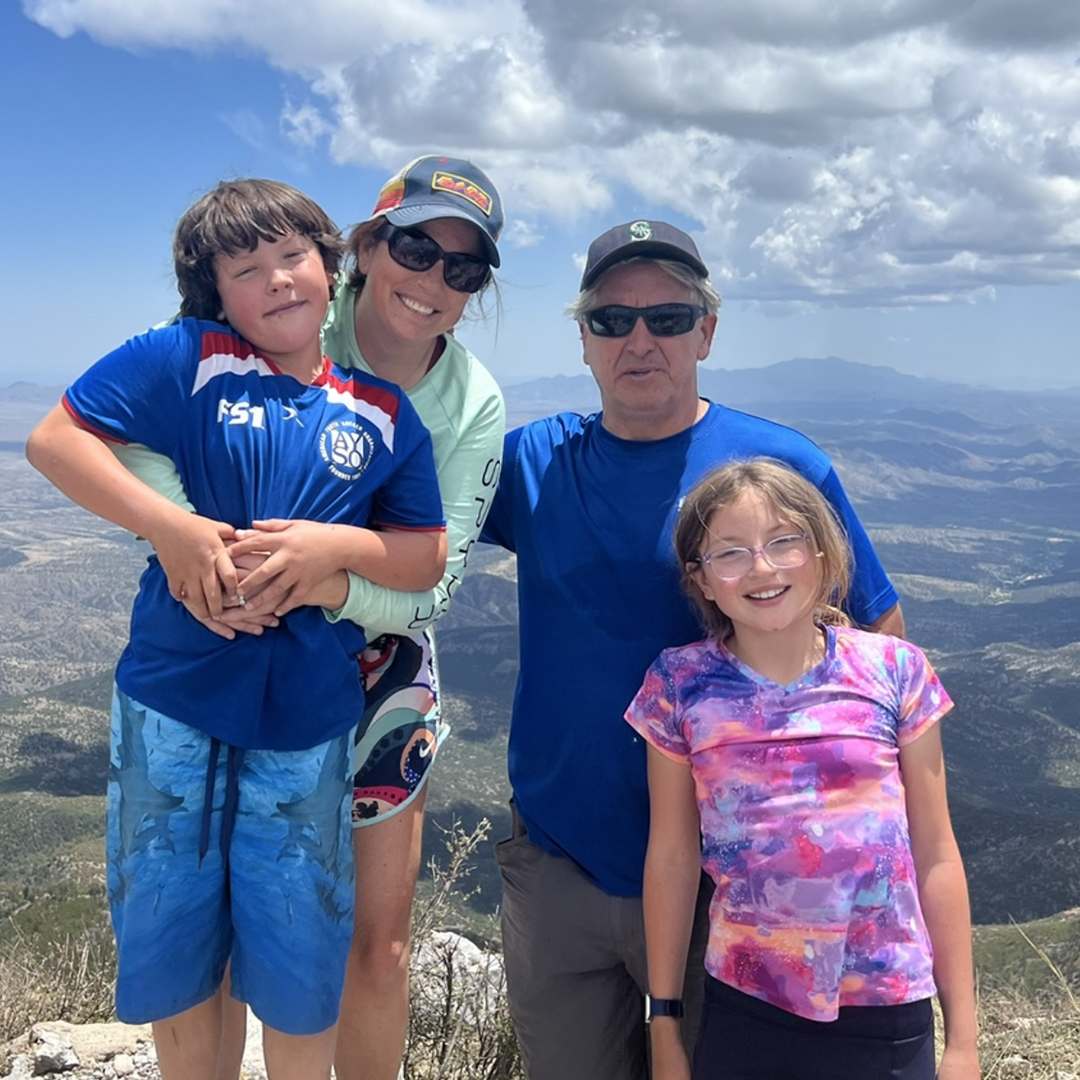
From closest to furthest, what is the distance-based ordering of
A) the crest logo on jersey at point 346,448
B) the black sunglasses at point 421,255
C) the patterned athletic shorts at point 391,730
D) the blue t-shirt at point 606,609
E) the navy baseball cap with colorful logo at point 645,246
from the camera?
the crest logo on jersey at point 346,448
the patterned athletic shorts at point 391,730
the black sunglasses at point 421,255
the blue t-shirt at point 606,609
the navy baseball cap with colorful logo at point 645,246

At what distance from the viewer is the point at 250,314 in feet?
9.89

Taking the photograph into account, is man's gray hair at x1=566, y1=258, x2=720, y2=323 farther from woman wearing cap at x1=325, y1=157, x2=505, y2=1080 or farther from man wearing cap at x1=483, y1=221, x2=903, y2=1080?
woman wearing cap at x1=325, y1=157, x2=505, y2=1080

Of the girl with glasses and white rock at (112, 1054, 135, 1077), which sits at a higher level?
the girl with glasses

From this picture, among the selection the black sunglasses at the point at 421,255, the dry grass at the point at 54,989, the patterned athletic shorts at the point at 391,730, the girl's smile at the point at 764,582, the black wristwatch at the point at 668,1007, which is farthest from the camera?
the dry grass at the point at 54,989

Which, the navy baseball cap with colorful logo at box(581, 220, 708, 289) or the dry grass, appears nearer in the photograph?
the navy baseball cap with colorful logo at box(581, 220, 708, 289)

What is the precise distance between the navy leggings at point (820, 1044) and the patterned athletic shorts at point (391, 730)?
133cm

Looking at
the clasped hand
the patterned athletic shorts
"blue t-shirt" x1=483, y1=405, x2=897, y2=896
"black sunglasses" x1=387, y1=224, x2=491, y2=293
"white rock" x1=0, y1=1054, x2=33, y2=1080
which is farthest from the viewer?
"white rock" x1=0, y1=1054, x2=33, y2=1080

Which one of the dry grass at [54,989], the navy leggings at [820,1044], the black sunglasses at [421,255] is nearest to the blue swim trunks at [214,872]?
the navy leggings at [820,1044]

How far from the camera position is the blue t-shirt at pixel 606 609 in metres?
3.74

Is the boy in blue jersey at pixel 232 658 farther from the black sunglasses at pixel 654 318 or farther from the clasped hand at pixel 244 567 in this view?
the black sunglasses at pixel 654 318

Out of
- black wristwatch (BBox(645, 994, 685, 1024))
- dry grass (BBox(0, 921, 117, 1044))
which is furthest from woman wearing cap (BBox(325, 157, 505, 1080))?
dry grass (BBox(0, 921, 117, 1044))

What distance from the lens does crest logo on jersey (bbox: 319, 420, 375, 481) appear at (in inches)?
118

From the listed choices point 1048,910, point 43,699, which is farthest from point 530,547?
point 43,699

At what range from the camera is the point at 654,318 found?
4.02m
